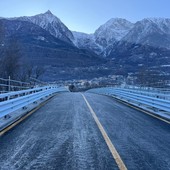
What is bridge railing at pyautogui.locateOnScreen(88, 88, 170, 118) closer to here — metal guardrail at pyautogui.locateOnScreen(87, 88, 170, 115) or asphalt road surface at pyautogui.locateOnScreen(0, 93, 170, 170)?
metal guardrail at pyautogui.locateOnScreen(87, 88, 170, 115)

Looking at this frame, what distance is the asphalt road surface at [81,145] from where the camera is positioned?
21.1ft

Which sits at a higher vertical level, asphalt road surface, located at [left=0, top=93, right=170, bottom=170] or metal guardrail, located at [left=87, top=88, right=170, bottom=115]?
metal guardrail, located at [left=87, top=88, right=170, bottom=115]

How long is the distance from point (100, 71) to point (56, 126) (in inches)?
6602

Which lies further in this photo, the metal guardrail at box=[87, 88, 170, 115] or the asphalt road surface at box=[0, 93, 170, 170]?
the metal guardrail at box=[87, 88, 170, 115]

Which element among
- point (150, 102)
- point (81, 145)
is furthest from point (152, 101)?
point (81, 145)

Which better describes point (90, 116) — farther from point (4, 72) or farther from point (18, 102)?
point (4, 72)

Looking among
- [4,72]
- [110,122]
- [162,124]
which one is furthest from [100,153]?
[4,72]

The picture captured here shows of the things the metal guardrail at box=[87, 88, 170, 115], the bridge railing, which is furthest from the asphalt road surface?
the bridge railing

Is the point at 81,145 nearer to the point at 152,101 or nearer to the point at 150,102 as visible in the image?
the point at 152,101

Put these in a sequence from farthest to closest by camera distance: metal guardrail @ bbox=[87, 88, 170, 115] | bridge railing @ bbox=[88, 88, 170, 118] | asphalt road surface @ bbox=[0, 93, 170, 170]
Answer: bridge railing @ bbox=[88, 88, 170, 118] → metal guardrail @ bbox=[87, 88, 170, 115] → asphalt road surface @ bbox=[0, 93, 170, 170]

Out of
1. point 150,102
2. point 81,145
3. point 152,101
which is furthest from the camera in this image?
point 150,102

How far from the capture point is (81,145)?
309 inches

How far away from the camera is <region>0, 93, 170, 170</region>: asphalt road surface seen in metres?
6.44

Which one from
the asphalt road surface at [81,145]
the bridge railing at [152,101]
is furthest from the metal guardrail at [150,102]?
the asphalt road surface at [81,145]
